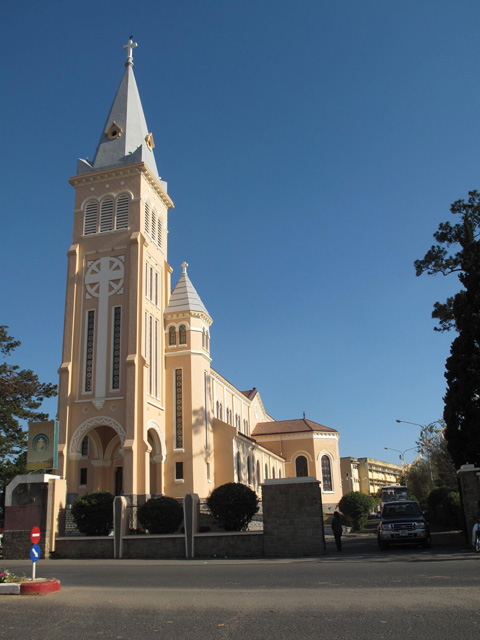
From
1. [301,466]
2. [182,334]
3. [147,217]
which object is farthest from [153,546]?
[301,466]

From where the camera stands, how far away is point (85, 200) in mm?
36625

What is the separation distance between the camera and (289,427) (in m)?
53.5

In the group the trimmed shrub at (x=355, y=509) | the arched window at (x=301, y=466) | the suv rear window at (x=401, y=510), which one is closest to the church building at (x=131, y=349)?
the trimmed shrub at (x=355, y=509)

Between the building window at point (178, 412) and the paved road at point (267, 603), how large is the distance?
19651mm

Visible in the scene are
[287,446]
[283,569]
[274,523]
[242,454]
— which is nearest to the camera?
[283,569]

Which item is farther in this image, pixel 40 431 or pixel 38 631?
pixel 40 431

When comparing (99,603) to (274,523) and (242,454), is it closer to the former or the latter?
(274,523)

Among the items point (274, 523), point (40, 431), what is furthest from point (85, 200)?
point (274, 523)

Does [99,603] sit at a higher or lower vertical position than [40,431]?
lower

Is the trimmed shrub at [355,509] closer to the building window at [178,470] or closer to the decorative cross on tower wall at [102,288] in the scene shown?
the building window at [178,470]

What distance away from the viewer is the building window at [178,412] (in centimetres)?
3394

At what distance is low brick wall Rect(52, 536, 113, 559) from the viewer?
1969 cm

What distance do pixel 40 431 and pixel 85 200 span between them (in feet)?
61.4

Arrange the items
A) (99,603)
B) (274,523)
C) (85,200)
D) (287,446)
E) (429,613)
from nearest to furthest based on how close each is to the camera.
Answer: (429,613) < (99,603) < (274,523) < (85,200) < (287,446)
